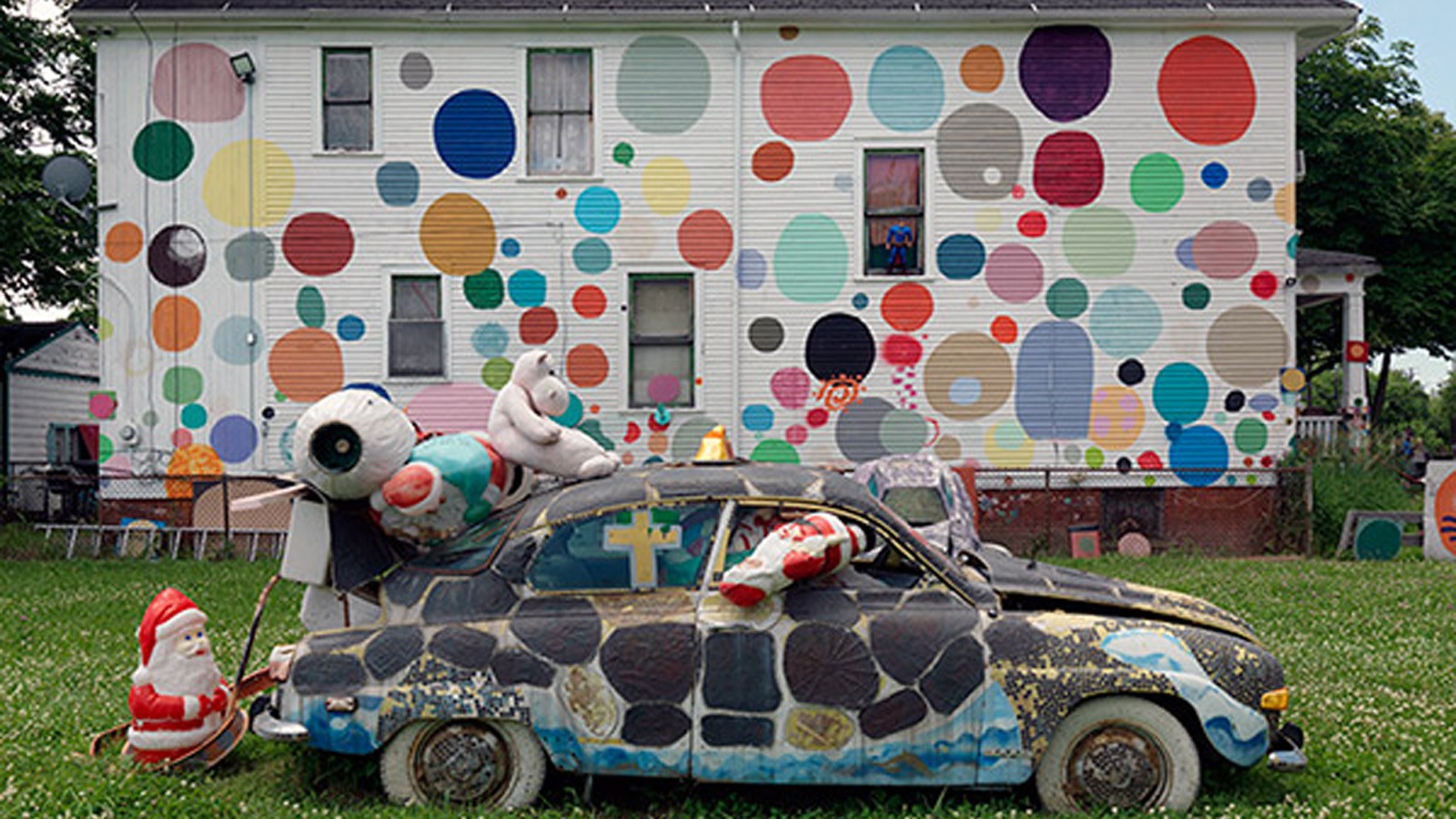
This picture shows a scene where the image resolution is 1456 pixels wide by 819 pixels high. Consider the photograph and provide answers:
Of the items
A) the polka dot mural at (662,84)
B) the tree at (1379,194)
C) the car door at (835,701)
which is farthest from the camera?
the tree at (1379,194)

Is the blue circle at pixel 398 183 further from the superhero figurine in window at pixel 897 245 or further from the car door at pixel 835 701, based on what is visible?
the car door at pixel 835 701

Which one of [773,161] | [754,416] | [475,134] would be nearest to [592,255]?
[475,134]

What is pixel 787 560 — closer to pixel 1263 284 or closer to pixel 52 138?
pixel 1263 284

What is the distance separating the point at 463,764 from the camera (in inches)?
198

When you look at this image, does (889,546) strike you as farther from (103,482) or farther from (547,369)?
(103,482)

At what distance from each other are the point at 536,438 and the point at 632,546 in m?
1.02

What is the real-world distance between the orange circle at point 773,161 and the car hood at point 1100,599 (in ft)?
34.4

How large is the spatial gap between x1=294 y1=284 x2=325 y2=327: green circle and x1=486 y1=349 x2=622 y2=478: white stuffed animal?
10328 mm

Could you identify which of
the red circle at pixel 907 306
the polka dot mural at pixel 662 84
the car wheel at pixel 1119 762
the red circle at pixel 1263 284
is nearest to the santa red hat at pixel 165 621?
the car wheel at pixel 1119 762

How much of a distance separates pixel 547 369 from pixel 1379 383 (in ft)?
126

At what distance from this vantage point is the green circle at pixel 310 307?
15258mm

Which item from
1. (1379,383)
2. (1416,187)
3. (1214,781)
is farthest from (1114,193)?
(1379,383)

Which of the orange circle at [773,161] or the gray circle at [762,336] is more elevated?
the orange circle at [773,161]

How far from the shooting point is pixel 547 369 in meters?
6.18
